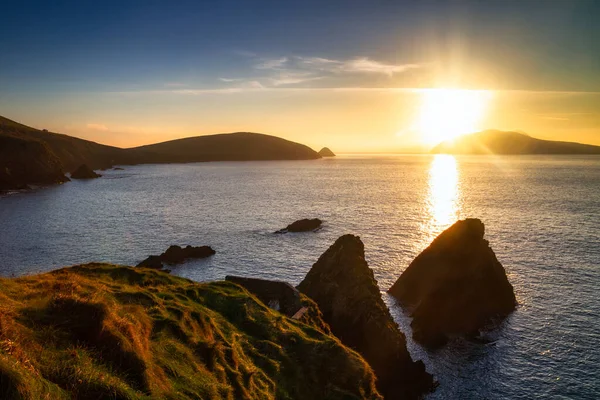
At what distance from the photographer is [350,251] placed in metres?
40.0

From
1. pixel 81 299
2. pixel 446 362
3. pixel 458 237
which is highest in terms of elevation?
pixel 81 299

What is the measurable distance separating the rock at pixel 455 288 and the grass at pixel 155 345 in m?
20.8

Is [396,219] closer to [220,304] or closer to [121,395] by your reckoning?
[220,304]

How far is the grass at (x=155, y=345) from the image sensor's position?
38.7ft

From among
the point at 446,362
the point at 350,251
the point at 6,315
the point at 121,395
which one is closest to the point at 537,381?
the point at 446,362

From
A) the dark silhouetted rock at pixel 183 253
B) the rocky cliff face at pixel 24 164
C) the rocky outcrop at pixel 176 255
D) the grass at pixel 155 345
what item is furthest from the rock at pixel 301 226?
the rocky cliff face at pixel 24 164

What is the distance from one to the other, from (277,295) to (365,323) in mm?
8688

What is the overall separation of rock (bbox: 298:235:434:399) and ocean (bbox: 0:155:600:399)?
3028 mm

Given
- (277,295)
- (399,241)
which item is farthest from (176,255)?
(399,241)

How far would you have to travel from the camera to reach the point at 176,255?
62375 mm

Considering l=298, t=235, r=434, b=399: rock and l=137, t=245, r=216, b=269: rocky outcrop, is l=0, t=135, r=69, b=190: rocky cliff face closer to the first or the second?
l=137, t=245, r=216, b=269: rocky outcrop

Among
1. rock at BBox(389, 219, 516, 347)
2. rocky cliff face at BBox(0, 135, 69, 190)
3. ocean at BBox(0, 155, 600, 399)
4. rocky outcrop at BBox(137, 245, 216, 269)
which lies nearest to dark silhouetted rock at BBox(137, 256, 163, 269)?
rocky outcrop at BBox(137, 245, 216, 269)

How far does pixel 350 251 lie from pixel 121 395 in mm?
30266

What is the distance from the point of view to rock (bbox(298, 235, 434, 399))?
31.8 m
